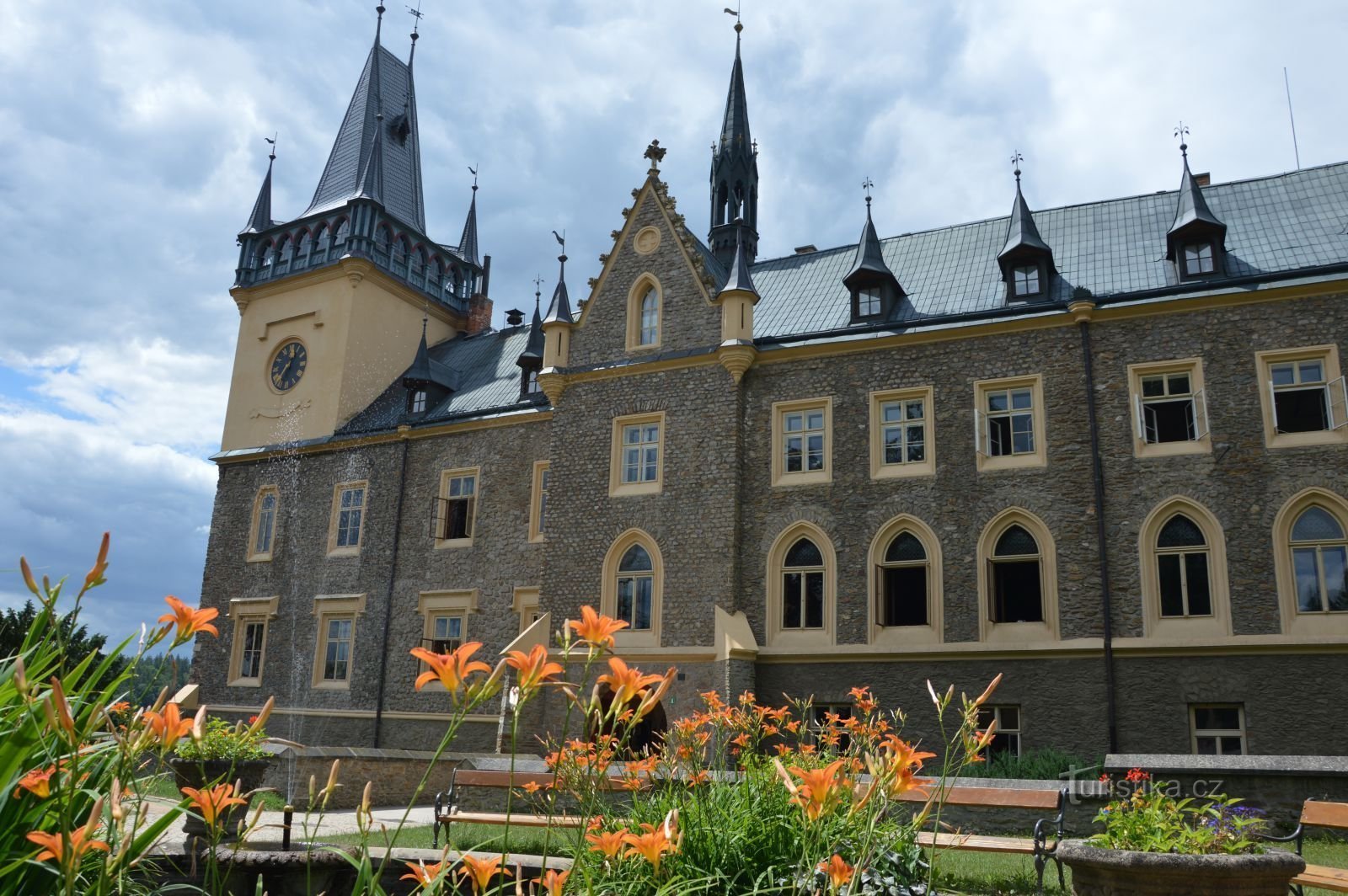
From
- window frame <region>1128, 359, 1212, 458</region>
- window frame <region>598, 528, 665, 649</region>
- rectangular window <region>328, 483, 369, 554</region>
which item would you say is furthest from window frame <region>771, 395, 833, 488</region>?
rectangular window <region>328, 483, 369, 554</region>

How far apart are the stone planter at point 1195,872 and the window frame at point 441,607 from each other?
21.9 m

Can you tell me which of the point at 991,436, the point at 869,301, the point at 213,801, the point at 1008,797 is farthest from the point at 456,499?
the point at 213,801

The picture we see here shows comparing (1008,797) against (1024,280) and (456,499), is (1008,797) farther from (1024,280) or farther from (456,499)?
(456,499)

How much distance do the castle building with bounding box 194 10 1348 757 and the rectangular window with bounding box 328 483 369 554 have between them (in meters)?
0.10

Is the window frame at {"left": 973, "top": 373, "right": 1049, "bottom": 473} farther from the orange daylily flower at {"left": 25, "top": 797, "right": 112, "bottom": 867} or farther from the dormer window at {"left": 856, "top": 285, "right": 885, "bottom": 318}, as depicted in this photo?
the orange daylily flower at {"left": 25, "top": 797, "right": 112, "bottom": 867}

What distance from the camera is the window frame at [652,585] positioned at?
2198cm

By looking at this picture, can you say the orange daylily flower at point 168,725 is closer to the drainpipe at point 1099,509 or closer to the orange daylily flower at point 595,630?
the orange daylily flower at point 595,630

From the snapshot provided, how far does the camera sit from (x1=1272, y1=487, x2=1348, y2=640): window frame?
17.1 metres

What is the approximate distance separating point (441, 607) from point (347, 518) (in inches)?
184

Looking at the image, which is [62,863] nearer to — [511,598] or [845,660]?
[845,660]

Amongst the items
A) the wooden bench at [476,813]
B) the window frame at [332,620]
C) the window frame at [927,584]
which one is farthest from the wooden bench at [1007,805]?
the window frame at [332,620]

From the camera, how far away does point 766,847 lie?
5.55 meters

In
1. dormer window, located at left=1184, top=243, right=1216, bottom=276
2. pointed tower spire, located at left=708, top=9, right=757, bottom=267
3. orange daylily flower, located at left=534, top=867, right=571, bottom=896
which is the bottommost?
orange daylily flower, located at left=534, top=867, right=571, bottom=896

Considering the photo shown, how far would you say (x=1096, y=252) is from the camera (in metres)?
22.3
